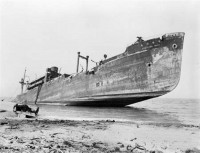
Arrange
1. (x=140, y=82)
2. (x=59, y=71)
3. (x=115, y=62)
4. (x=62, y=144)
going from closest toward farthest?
(x=62, y=144) < (x=140, y=82) < (x=115, y=62) < (x=59, y=71)

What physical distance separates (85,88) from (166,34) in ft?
37.3

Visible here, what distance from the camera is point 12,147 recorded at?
3906 millimetres

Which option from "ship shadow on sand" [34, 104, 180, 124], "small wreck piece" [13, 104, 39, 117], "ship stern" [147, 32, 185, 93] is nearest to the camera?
"ship shadow on sand" [34, 104, 180, 124]

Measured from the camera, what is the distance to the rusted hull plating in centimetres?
1659

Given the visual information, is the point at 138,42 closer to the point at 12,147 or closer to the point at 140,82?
the point at 140,82

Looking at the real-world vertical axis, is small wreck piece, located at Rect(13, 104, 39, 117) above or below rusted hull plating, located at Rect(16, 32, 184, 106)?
below

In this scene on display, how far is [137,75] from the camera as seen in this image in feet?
59.2

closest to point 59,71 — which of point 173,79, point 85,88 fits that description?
point 85,88

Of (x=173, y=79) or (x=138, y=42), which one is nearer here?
(x=173, y=79)

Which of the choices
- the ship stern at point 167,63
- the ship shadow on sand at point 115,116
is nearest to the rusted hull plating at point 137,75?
the ship stern at point 167,63

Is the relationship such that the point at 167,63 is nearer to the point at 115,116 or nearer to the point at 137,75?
the point at 137,75

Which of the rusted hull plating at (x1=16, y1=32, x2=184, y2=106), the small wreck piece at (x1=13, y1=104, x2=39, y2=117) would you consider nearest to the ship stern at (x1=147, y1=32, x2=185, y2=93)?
the rusted hull plating at (x1=16, y1=32, x2=184, y2=106)

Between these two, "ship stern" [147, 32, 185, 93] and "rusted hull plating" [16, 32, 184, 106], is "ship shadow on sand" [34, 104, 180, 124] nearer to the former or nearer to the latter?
"rusted hull plating" [16, 32, 184, 106]

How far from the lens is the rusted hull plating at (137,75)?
16.6m
